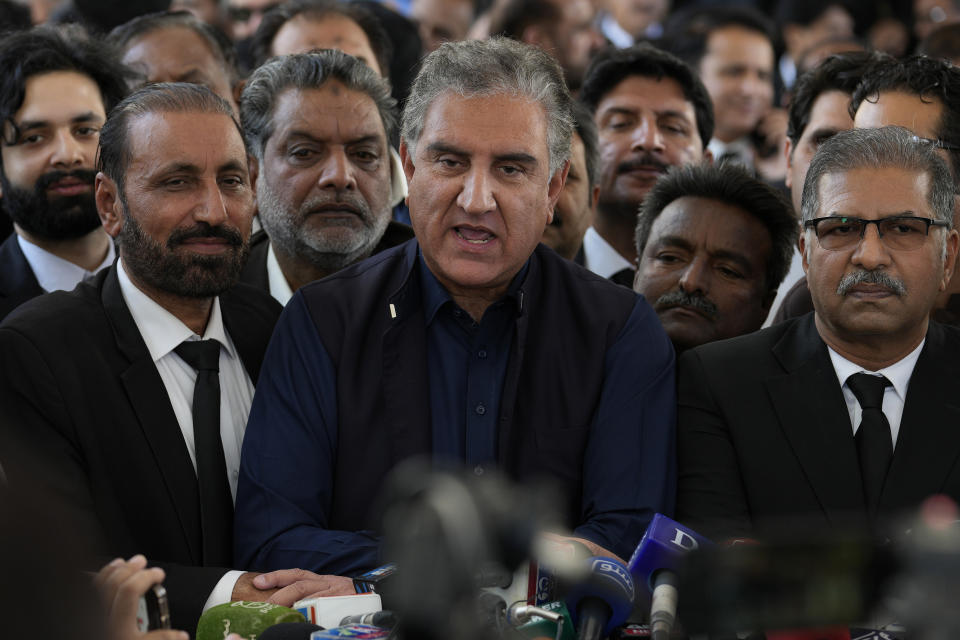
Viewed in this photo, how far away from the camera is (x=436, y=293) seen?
10.5ft

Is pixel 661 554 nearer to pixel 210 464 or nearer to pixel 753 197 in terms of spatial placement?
pixel 210 464

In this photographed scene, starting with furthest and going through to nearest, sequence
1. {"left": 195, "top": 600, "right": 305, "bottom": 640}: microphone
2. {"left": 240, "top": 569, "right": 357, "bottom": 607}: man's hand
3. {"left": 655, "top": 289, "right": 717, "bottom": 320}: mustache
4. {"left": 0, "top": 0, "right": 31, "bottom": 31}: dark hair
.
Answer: {"left": 0, "top": 0, "right": 31, "bottom": 31}: dark hair → {"left": 655, "top": 289, "right": 717, "bottom": 320}: mustache → {"left": 240, "top": 569, "right": 357, "bottom": 607}: man's hand → {"left": 195, "top": 600, "right": 305, "bottom": 640}: microphone

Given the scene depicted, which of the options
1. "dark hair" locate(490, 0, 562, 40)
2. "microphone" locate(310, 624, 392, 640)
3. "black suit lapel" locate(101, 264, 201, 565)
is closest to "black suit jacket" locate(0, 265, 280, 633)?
"black suit lapel" locate(101, 264, 201, 565)

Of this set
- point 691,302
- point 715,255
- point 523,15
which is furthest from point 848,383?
point 523,15

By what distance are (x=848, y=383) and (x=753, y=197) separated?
1050mm

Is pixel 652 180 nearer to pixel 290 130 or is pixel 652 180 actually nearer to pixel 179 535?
pixel 290 130

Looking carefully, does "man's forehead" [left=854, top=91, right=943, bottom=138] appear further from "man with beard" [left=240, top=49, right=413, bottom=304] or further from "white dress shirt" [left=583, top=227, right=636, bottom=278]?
"man with beard" [left=240, top=49, right=413, bottom=304]

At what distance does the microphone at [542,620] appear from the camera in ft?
7.04

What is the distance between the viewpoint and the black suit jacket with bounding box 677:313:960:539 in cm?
297

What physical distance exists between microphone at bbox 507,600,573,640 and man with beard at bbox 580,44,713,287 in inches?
111

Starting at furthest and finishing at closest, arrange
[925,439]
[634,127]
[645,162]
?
[634,127]
[645,162]
[925,439]

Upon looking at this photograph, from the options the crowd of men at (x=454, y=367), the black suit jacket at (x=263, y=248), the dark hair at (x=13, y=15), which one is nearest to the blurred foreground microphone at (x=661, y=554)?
the crowd of men at (x=454, y=367)

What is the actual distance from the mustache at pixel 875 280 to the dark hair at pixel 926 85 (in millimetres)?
946

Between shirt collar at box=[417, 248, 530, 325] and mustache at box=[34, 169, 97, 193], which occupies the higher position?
mustache at box=[34, 169, 97, 193]
